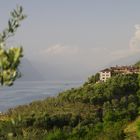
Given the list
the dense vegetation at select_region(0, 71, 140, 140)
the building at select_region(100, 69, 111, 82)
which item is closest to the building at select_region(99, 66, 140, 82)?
the building at select_region(100, 69, 111, 82)

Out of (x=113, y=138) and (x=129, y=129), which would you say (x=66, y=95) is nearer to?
(x=129, y=129)

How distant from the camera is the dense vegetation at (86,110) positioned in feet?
213

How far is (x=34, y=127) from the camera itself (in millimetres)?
74438

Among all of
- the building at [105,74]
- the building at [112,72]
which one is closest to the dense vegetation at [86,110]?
the building at [105,74]

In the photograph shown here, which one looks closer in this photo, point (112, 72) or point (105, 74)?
point (105, 74)

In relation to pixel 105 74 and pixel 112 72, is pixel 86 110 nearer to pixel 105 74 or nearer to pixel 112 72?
pixel 105 74

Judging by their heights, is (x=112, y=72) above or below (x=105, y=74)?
above

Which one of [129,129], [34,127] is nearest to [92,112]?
[34,127]

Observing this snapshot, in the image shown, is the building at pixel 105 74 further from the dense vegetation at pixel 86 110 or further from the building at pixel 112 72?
the dense vegetation at pixel 86 110

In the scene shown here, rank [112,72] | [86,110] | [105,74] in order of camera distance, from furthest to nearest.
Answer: [112,72], [105,74], [86,110]

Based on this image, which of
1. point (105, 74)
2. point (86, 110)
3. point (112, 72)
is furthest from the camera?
point (112, 72)

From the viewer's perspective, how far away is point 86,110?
84.6 metres

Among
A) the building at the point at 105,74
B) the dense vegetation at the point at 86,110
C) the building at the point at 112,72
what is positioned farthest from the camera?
the building at the point at 112,72

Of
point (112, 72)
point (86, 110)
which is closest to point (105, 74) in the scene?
point (112, 72)
